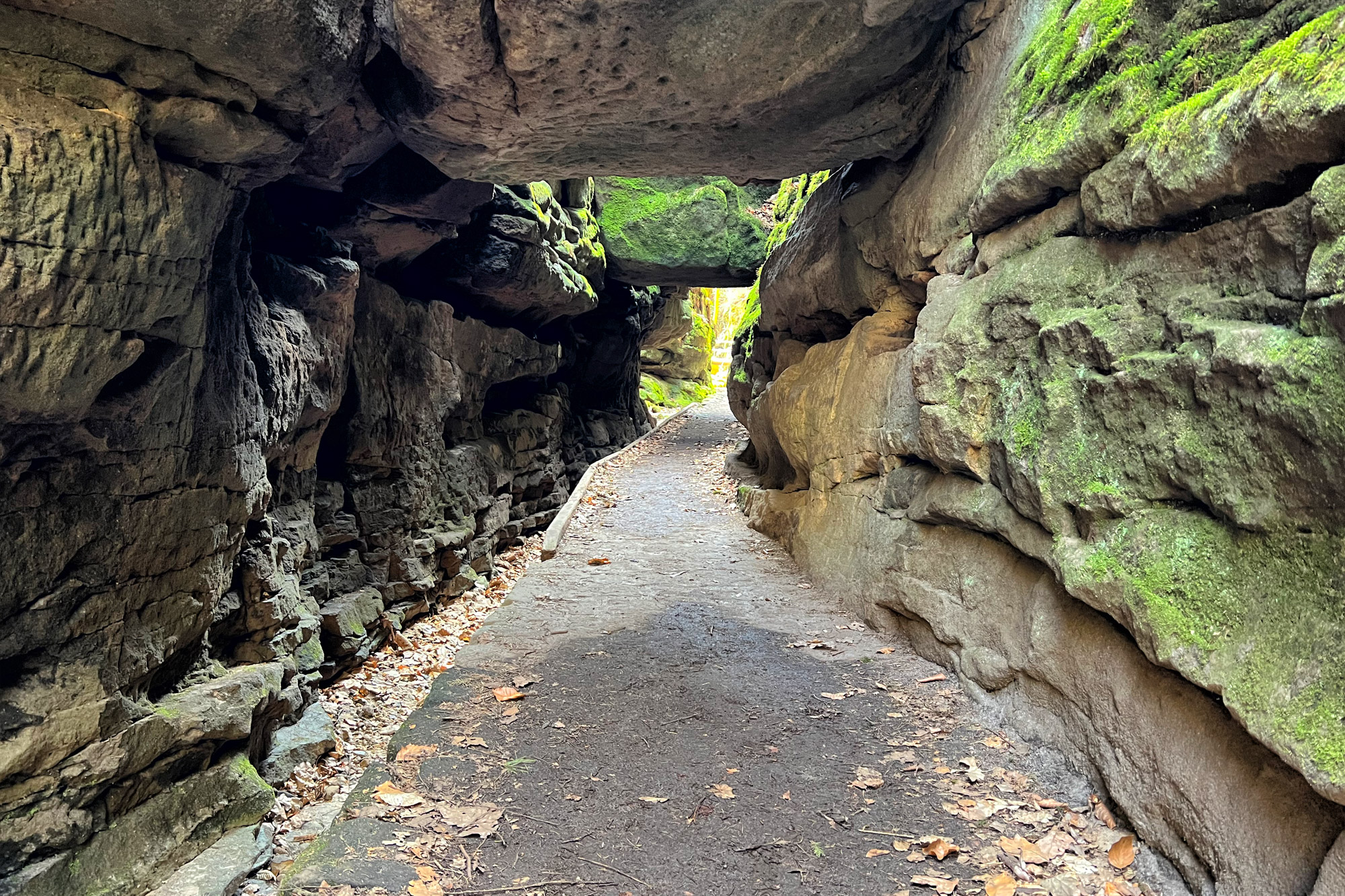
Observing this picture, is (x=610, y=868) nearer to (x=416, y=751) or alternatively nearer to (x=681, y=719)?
(x=681, y=719)

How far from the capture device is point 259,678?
6.79m

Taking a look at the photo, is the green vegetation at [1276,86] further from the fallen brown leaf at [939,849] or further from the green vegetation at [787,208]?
the green vegetation at [787,208]

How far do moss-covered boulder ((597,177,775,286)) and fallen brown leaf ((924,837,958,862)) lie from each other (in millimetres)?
14964

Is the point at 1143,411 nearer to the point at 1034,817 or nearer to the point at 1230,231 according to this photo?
the point at 1230,231

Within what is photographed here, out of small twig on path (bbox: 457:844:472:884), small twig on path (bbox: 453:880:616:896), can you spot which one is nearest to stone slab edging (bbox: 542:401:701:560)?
small twig on path (bbox: 457:844:472:884)

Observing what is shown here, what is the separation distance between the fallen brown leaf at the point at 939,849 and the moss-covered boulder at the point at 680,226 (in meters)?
15.0

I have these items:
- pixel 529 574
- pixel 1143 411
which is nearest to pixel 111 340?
pixel 529 574

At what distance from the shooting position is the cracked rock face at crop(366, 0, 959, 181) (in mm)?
5230

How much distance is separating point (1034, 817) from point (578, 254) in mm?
13956

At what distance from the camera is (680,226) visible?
17.0 meters

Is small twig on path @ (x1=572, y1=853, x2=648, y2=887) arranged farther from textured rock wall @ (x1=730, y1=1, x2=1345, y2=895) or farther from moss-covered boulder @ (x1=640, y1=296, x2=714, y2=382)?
moss-covered boulder @ (x1=640, y1=296, x2=714, y2=382)

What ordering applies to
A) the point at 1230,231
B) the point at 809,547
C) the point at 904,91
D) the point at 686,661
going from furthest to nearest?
the point at 809,547, the point at 904,91, the point at 686,661, the point at 1230,231

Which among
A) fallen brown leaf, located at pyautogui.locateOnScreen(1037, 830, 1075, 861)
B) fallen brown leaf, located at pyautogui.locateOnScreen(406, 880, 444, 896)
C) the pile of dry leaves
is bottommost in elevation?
the pile of dry leaves

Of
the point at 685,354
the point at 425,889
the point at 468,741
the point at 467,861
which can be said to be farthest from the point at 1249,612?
the point at 685,354
